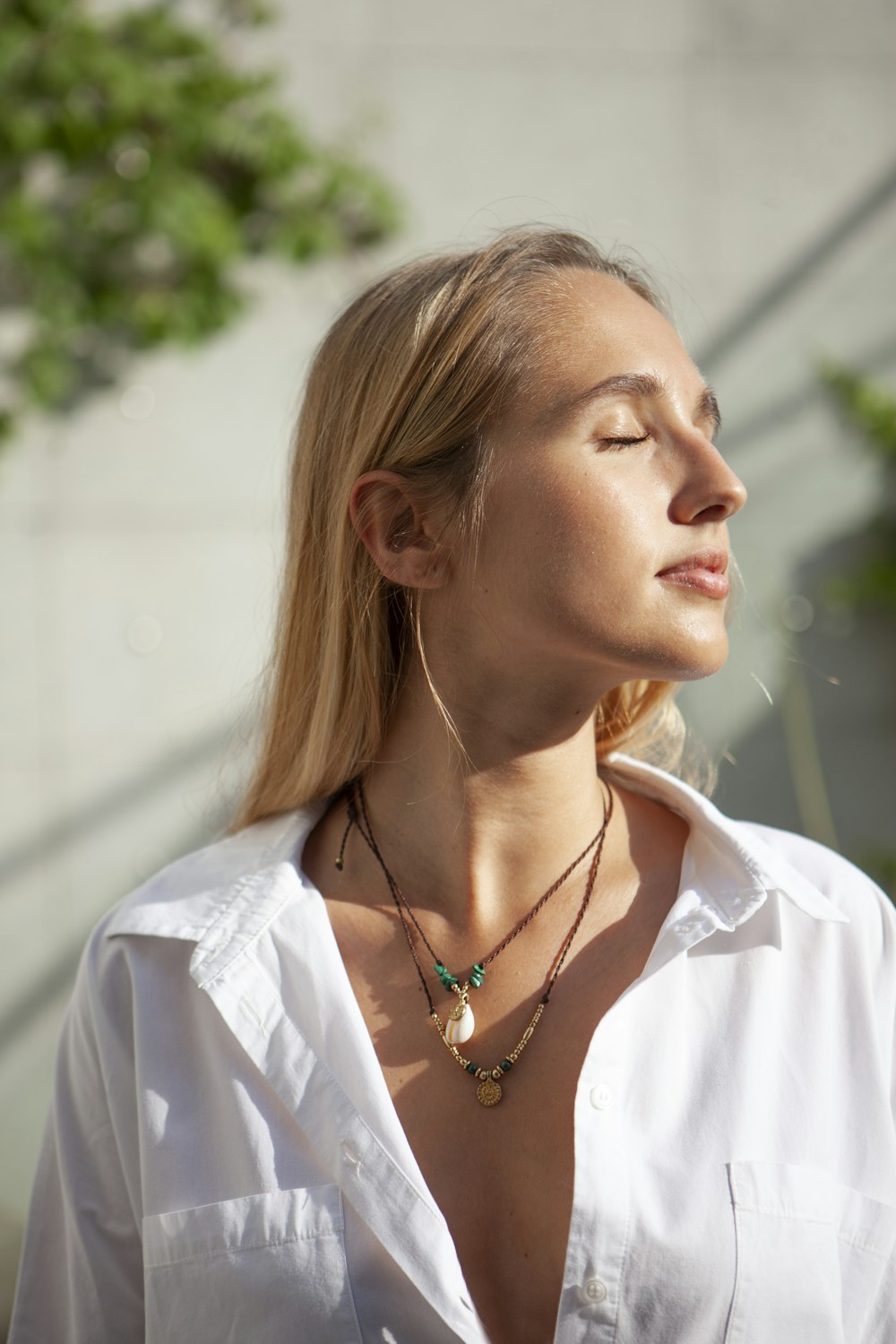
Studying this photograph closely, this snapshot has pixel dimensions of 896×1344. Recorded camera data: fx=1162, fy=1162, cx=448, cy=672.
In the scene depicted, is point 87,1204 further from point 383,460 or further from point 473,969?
point 383,460

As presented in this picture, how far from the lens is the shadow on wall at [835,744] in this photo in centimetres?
324

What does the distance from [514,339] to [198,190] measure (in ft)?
6.85

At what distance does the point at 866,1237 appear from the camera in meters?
1.24

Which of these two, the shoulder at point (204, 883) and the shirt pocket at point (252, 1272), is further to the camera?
the shoulder at point (204, 883)

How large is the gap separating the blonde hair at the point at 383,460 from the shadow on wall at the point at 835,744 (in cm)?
159

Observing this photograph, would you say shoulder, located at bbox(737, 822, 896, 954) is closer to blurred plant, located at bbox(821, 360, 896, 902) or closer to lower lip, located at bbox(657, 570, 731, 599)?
lower lip, located at bbox(657, 570, 731, 599)

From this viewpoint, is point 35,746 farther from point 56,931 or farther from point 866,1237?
point 866,1237

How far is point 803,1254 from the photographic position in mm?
1207

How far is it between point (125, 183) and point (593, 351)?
222 cm

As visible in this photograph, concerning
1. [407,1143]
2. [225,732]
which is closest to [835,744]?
[225,732]

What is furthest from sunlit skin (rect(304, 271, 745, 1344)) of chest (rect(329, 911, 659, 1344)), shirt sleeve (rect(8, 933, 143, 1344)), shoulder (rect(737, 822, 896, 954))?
shirt sleeve (rect(8, 933, 143, 1344))

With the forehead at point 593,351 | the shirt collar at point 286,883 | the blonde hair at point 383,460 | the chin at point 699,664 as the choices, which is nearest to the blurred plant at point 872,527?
the blonde hair at point 383,460

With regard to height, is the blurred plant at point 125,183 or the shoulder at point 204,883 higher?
the blurred plant at point 125,183

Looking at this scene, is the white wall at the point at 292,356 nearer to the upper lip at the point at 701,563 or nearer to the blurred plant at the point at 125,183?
the blurred plant at the point at 125,183
